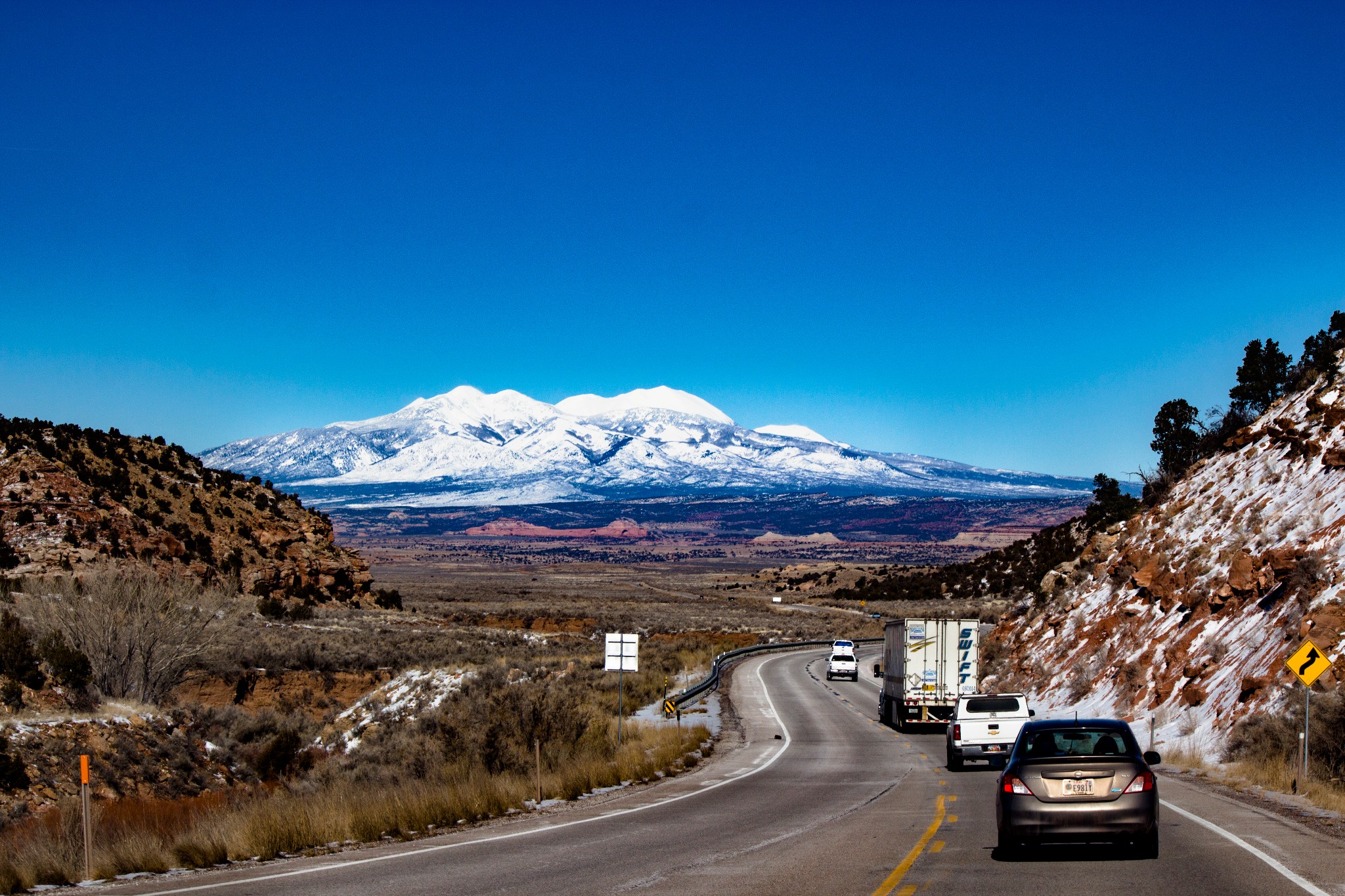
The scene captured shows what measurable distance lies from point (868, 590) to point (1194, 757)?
112 m

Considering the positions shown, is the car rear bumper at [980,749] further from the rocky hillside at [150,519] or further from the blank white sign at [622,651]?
the rocky hillside at [150,519]

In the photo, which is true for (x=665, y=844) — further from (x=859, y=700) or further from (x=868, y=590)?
(x=868, y=590)

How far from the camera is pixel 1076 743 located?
40.8ft

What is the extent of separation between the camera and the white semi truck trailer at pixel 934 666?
106 feet

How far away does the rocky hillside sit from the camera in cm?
5006

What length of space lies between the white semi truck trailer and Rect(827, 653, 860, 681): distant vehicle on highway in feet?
68.5

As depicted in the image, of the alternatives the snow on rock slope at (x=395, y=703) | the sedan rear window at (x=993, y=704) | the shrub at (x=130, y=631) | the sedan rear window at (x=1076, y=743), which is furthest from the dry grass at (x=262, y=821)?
the snow on rock slope at (x=395, y=703)

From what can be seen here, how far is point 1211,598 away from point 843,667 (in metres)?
25.6

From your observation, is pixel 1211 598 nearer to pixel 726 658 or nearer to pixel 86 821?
pixel 86 821

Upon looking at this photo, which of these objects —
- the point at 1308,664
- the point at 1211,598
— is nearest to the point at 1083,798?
the point at 1308,664

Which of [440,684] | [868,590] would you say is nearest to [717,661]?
[440,684]

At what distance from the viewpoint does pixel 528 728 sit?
936 inches

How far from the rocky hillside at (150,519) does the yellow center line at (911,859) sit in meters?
40.0

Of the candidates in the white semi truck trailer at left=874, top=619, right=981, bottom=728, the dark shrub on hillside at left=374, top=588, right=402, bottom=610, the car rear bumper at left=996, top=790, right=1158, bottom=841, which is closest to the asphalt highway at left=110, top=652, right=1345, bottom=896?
the car rear bumper at left=996, top=790, right=1158, bottom=841
